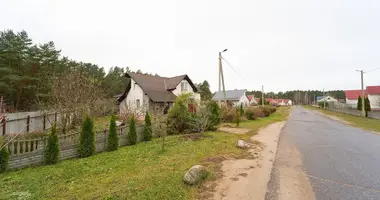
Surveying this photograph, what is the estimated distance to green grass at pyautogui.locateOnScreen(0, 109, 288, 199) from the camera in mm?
4168

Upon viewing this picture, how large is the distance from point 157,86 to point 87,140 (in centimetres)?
1825

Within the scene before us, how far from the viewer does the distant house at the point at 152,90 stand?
73.7ft

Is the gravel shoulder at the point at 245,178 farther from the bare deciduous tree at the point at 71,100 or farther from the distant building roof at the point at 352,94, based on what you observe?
the distant building roof at the point at 352,94

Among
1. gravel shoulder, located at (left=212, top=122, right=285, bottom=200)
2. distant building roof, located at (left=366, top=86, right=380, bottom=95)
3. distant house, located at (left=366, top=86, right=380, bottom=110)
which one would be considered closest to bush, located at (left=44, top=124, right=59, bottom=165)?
gravel shoulder, located at (left=212, top=122, right=285, bottom=200)

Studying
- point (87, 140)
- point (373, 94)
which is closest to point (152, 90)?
point (87, 140)

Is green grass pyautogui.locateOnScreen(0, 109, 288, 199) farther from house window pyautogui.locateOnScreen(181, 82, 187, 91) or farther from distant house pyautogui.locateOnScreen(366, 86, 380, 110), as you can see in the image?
distant house pyautogui.locateOnScreen(366, 86, 380, 110)

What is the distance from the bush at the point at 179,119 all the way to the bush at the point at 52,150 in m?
6.39

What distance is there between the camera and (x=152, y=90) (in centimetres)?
2373

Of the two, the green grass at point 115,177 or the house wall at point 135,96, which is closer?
the green grass at point 115,177

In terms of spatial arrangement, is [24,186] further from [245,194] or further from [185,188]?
[245,194]

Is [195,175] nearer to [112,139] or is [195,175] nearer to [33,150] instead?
[112,139]

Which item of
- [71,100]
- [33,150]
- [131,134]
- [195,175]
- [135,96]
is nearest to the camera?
[195,175]

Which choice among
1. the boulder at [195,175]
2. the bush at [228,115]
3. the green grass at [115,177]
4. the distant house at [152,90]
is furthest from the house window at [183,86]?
the boulder at [195,175]

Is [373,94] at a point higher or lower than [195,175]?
higher
